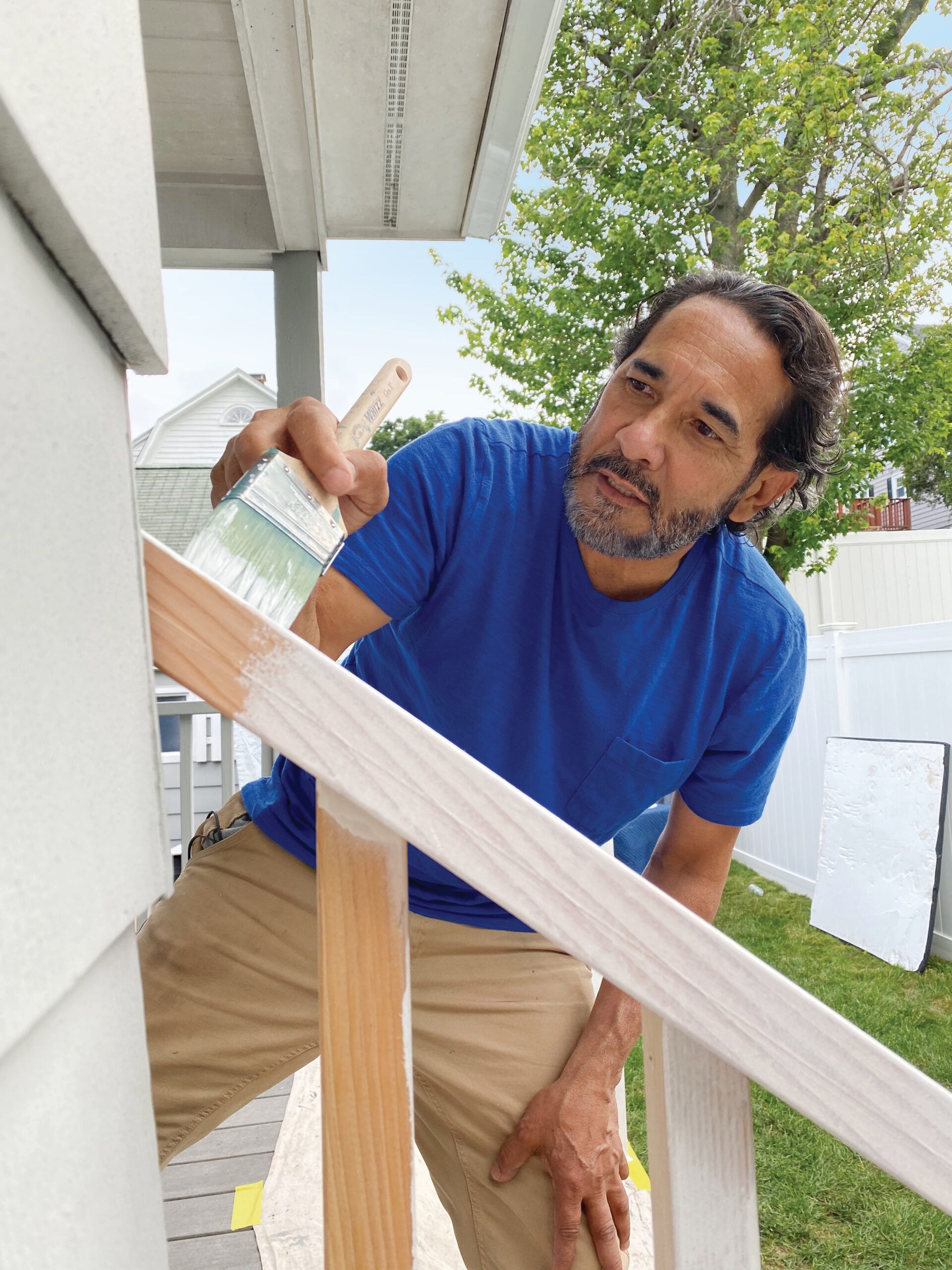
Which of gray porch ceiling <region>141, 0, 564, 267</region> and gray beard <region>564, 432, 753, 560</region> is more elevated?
gray porch ceiling <region>141, 0, 564, 267</region>

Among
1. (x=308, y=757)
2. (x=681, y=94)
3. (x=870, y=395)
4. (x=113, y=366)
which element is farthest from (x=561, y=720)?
(x=681, y=94)

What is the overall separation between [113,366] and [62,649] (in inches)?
6.5

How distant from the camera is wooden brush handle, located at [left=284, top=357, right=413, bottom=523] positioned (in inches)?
35.6

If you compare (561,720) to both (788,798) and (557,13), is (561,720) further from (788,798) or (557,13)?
(788,798)

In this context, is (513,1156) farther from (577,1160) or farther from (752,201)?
(752,201)

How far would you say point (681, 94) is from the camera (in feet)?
27.1

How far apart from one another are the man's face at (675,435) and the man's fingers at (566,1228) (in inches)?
34.4

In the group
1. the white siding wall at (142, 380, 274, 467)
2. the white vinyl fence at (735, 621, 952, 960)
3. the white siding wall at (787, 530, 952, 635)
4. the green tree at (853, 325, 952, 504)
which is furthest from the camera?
the white siding wall at (142, 380, 274, 467)

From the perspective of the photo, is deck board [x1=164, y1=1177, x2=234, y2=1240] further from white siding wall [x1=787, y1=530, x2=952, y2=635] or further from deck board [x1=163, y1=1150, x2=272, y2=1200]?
white siding wall [x1=787, y1=530, x2=952, y2=635]

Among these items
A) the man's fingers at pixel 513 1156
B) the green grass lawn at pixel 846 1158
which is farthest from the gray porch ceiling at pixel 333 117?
the green grass lawn at pixel 846 1158

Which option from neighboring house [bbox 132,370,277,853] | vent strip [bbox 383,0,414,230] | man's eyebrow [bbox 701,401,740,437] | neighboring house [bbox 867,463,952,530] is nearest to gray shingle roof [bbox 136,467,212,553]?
neighboring house [bbox 132,370,277,853]

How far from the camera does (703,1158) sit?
0.58 m

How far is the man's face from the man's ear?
0.10m

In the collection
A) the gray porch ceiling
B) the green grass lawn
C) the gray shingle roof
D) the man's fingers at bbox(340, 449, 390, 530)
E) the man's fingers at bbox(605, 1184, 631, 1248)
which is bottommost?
the green grass lawn
